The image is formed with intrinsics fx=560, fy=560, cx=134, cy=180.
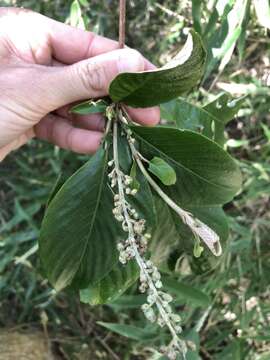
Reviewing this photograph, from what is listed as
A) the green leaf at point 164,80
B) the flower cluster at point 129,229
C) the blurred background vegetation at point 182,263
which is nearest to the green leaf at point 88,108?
the green leaf at point 164,80

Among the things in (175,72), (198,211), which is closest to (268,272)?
(198,211)

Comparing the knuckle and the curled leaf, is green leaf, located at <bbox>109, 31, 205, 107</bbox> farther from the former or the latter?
the curled leaf

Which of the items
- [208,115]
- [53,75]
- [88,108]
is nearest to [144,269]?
[88,108]

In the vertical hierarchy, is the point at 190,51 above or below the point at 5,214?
above

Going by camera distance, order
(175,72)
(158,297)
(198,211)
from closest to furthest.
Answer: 1. (158,297)
2. (175,72)
3. (198,211)

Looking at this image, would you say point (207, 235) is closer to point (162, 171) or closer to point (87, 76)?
point (162, 171)

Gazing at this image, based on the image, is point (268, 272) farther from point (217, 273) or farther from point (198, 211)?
point (198, 211)
